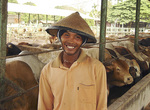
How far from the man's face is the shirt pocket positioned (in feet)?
1.03

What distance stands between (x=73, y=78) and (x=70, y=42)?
1.04ft

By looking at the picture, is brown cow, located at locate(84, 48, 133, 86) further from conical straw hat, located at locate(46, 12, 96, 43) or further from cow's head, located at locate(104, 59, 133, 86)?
conical straw hat, located at locate(46, 12, 96, 43)

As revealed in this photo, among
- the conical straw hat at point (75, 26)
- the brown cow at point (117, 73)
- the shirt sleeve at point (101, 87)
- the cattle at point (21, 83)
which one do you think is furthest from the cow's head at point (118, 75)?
the conical straw hat at point (75, 26)

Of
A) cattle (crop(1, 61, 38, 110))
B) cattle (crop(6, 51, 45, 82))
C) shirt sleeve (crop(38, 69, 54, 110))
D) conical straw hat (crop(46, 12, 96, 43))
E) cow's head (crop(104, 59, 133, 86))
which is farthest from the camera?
cow's head (crop(104, 59, 133, 86))

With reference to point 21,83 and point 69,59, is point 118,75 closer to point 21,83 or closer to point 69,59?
point 21,83

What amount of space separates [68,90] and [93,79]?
0.23 m

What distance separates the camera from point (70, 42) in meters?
1.63

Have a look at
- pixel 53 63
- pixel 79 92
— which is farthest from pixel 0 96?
pixel 79 92

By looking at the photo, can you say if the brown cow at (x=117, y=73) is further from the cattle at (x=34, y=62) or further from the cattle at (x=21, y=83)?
the cattle at (x=21, y=83)

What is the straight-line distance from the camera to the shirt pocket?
158 cm

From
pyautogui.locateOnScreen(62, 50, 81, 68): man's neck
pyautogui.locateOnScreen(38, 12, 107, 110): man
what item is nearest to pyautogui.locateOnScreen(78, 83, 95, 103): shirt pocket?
pyautogui.locateOnScreen(38, 12, 107, 110): man

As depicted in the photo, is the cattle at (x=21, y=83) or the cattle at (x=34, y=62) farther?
the cattle at (x=34, y=62)

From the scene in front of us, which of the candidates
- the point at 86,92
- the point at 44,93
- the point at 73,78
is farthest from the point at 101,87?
the point at 44,93

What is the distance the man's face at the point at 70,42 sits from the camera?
163 cm
